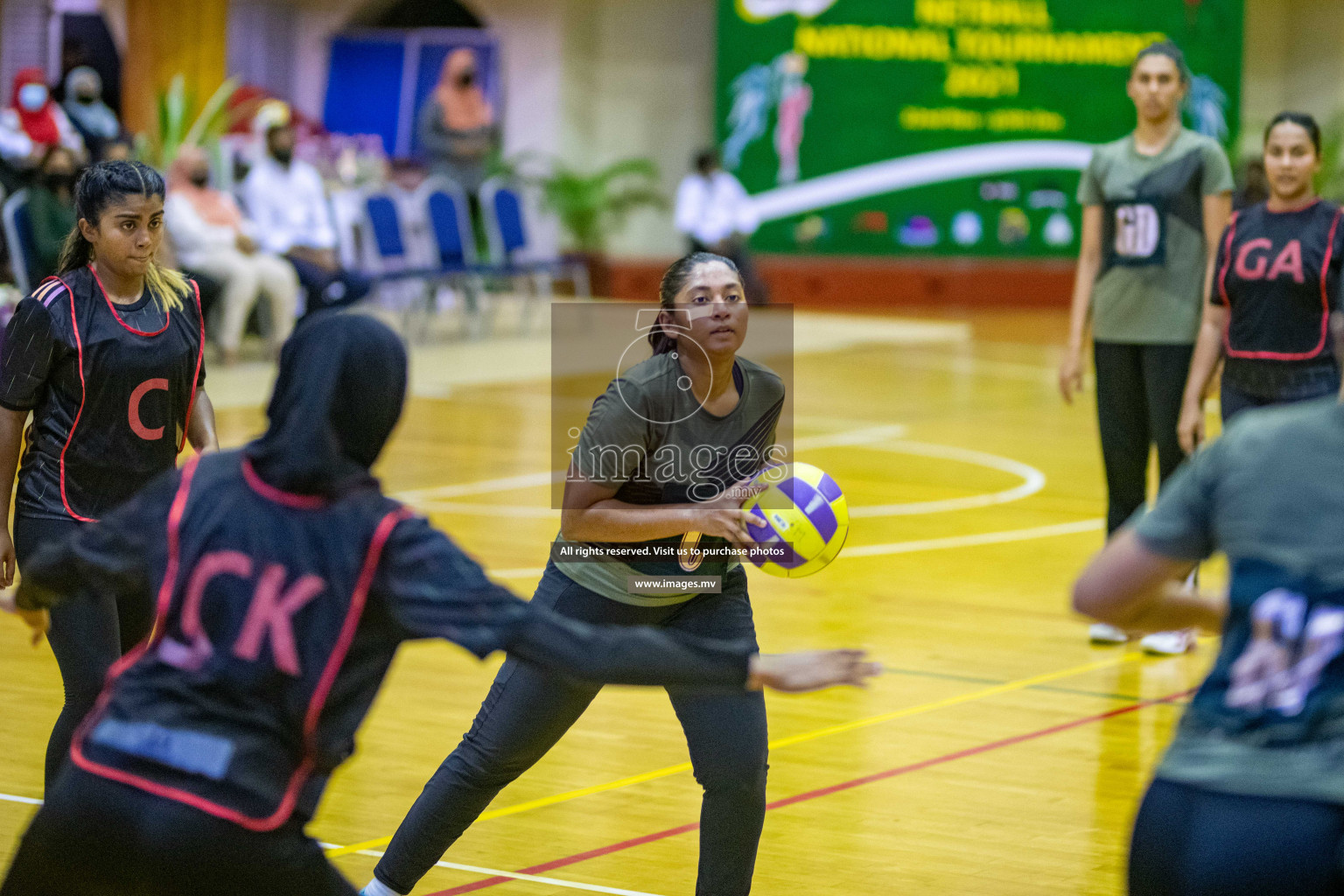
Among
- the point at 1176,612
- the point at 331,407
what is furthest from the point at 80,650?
the point at 1176,612

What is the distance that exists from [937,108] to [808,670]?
20.1m

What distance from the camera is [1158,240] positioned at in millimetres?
6625

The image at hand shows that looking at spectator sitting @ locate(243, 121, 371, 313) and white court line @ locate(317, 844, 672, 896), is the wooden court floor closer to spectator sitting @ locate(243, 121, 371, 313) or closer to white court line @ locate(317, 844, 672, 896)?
white court line @ locate(317, 844, 672, 896)

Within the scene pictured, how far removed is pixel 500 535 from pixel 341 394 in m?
5.99

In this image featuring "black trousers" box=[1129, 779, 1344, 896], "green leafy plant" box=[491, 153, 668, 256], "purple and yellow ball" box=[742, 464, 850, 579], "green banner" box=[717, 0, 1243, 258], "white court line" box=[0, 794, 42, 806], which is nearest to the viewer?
"black trousers" box=[1129, 779, 1344, 896]

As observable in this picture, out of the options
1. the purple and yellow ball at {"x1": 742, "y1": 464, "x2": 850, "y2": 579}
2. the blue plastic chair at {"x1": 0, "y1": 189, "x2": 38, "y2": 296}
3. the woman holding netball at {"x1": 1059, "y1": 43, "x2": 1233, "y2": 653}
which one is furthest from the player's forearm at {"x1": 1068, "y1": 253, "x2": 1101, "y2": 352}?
the blue plastic chair at {"x1": 0, "y1": 189, "x2": 38, "y2": 296}

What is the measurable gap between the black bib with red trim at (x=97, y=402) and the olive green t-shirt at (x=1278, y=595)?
8.51 feet

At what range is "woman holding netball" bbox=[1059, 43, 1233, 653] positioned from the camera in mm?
6531

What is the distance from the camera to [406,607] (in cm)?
244

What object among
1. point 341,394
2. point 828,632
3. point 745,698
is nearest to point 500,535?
point 828,632

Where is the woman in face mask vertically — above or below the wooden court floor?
above

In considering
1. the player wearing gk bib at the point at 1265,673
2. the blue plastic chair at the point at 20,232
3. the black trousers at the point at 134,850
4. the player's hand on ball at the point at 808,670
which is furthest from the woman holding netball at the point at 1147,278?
the blue plastic chair at the point at 20,232

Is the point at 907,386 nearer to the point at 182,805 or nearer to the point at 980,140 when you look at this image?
the point at 980,140

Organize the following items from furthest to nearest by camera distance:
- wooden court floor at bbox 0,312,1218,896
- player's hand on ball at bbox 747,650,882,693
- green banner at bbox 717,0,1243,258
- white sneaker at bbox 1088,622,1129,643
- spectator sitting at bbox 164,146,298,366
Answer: green banner at bbox 717,0,1243,258 < spectator sitting at bbox 164,146,298,366 < white sneaker at bbox 1088,622,1129,643 < wooden court floor at bbox 0,312,1218,896 < player's hand on ball at bbox 747,650,882,693
